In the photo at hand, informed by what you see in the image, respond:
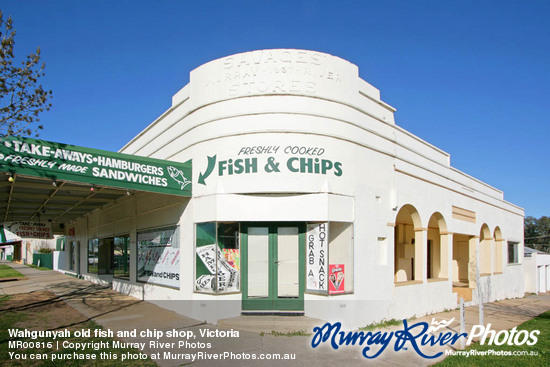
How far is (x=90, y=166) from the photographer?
372 inches

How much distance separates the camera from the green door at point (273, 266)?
10.2 meters

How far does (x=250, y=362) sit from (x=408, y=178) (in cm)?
830

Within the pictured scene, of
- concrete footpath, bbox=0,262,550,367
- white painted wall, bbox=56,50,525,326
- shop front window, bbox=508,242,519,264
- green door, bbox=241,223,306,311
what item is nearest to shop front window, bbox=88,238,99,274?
concrete footpath, bbox=0,262,550,367

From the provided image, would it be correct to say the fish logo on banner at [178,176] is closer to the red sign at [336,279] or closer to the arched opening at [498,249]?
the red sign at [336,279]

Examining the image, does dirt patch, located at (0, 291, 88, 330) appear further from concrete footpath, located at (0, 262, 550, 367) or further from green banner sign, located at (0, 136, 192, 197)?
green banner sign, located at (0, 136, 192, 197)

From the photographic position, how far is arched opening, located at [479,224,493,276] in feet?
65.4

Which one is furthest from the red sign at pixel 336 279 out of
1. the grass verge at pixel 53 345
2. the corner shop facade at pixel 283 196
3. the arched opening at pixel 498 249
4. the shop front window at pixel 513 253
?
the shop front window at pixel 513 253

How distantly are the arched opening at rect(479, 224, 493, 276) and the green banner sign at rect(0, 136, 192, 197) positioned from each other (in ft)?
50.8

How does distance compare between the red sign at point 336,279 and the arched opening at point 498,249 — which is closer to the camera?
the red sign at point 336,279

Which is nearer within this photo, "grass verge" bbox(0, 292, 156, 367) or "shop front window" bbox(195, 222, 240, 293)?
"grass verge" bbox(0, 292, 156, 367)

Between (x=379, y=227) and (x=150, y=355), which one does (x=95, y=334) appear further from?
(x=379, y=227)

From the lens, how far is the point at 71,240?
27.1 m

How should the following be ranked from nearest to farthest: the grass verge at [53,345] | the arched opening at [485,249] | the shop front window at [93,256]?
the grass verge at [53,345], the arched opening at [485,249], the shop front window at [93,256]

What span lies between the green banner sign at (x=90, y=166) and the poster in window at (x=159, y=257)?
1986mm
